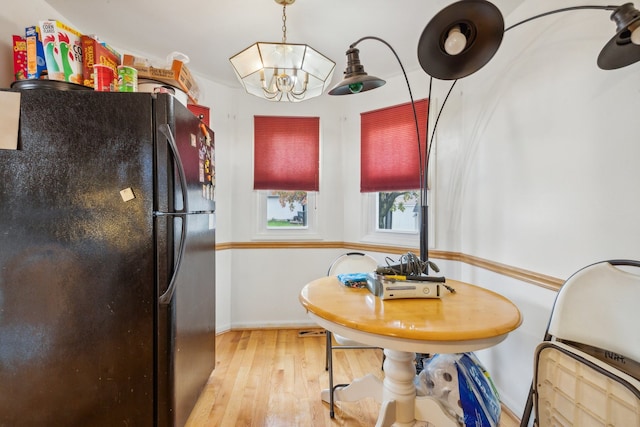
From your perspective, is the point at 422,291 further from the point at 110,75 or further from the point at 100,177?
→ the point at 110,75

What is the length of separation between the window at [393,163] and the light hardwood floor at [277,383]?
1.20 m

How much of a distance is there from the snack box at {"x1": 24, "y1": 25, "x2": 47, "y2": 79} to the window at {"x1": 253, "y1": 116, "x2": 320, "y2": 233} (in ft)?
5.33

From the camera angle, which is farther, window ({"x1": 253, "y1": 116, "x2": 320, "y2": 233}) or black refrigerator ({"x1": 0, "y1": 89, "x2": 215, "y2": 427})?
window ({"x1": 253, "y1": 116, "x2": 320, "y2": 233})

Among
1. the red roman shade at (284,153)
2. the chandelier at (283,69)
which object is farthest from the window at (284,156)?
the chandelier at (283,69)

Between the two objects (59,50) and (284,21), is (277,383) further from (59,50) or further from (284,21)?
(284,21)

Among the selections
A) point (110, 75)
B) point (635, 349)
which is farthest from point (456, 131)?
point (110, 75)

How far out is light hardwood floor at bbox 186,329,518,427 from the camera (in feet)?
5.24

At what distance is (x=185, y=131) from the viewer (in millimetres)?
1419

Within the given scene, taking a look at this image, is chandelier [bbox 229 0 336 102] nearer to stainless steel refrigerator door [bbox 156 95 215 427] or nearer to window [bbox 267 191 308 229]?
stainless steel refrigerator door [bbox 156 95 215 427]

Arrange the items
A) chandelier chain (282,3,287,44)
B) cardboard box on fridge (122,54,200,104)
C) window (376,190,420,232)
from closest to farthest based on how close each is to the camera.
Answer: cardboard box on fridge (122,54,200,104) < chandelier chain (282,3,287,44) < window (376,190,420,232)

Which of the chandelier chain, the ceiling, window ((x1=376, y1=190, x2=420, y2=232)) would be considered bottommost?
window ((x1=376, y1=190, x2=420, y2=232))

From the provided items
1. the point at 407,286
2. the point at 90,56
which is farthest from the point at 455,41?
the point at 90,56

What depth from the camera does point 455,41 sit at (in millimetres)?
1019

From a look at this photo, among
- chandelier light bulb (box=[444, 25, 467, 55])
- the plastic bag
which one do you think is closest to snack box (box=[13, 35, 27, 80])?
chandelier light bulb (box=[444, 25, 467, 55])
